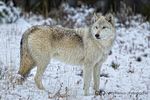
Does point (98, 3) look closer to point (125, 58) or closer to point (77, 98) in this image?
point (125, 58)

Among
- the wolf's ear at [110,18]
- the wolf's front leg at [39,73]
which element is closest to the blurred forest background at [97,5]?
the wolf's ear at [110,18]

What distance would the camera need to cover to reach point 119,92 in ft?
28.0

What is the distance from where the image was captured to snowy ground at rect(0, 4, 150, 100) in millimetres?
7727

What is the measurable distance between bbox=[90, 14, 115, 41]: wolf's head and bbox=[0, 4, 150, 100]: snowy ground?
877 millimetres

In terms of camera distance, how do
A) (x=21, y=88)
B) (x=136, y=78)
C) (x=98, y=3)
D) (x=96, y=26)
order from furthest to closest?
(x=98, y=3)
(x=136, y=78)
(x=96, y=26)
(x=21, y=88)

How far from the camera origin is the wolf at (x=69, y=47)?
8438 mm

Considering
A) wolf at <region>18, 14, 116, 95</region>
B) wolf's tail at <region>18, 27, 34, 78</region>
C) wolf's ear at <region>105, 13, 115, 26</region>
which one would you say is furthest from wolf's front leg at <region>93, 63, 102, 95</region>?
wolf's tail at <region>18, 27, 34, 78</region>

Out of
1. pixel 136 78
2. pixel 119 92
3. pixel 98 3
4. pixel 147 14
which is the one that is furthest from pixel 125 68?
pixel 98 3

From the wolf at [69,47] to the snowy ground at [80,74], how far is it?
1.06ft

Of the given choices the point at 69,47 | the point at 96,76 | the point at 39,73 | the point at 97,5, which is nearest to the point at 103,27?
the point at 69,47

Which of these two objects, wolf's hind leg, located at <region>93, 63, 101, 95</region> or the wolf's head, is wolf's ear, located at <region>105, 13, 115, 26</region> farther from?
wolf's hind leg, located at <region>93, 63, 101, 95</region>

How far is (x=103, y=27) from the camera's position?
8492mm

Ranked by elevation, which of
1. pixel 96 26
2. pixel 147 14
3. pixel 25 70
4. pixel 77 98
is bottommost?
pixel 77 98

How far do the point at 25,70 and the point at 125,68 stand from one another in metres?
2.97
